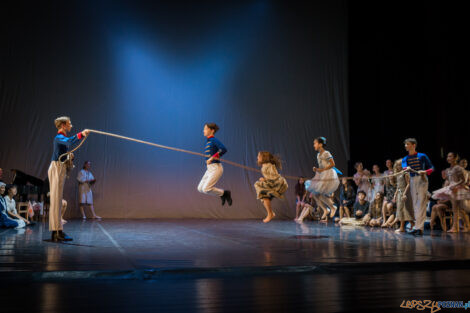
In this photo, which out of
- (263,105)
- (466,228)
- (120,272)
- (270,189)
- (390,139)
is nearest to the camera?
(120,272)

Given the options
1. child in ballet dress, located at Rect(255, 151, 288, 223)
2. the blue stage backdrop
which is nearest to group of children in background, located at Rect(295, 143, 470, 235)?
child in ballet dress, located at Rect(255, 151, 288, 223)

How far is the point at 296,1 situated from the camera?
12.3 metres

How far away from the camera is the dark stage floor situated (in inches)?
99.7

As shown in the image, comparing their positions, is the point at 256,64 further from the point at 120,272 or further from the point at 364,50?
the point at 120,272

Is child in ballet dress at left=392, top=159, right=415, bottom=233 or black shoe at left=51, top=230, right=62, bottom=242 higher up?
child in ballet dress at left=392, top=159, right=415, bottom=233

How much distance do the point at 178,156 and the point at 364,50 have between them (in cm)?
585

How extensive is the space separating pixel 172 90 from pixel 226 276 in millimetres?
8671

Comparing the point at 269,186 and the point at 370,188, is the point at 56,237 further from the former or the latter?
the point at 370,188

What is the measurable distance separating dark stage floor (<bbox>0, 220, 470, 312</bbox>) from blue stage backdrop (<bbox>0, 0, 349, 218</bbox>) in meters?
6.21

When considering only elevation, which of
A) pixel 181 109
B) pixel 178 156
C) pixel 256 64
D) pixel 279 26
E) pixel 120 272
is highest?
pixel 279 26

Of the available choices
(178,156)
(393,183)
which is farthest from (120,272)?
(178,156)

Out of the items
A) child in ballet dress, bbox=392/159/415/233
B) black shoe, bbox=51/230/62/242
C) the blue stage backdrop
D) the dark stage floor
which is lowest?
the dark stage floor

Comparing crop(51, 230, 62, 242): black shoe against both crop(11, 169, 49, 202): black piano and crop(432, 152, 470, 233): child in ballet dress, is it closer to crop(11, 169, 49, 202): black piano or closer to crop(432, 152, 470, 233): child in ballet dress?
crop(11, 169, 49, 202): black piano

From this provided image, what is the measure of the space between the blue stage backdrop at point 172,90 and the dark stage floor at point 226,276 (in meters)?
6.21
